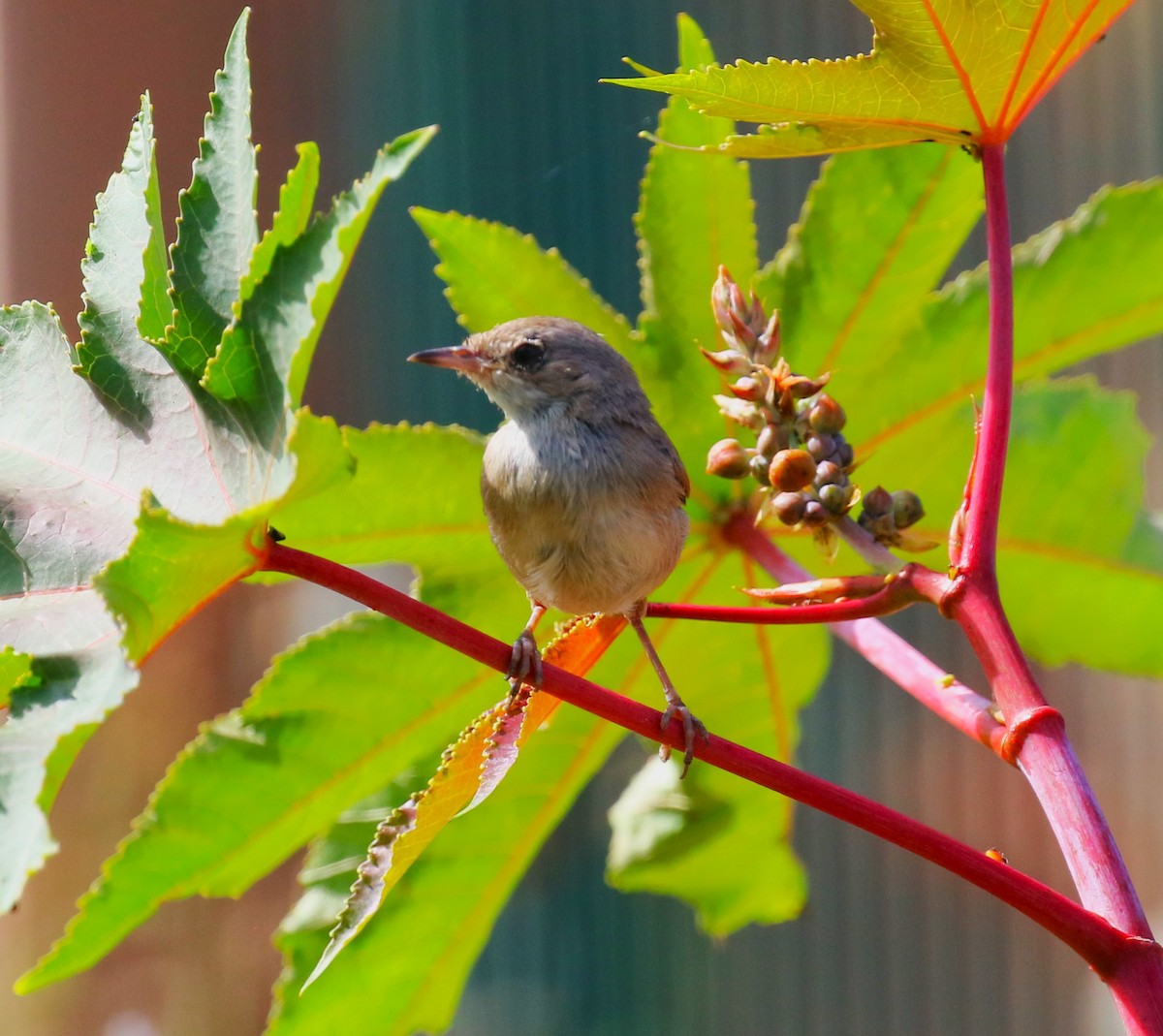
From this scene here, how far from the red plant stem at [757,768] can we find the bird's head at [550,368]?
63 cm

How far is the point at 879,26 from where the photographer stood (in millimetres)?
892

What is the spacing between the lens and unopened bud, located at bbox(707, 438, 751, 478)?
101cm

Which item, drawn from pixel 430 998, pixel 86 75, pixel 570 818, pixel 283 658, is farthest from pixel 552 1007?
pixel 86 75

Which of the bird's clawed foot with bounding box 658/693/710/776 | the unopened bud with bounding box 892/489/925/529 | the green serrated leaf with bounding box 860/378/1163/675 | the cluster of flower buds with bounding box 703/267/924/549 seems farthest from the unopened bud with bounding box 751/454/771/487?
the green serrated leaf with bounding box 860/378/1163/675

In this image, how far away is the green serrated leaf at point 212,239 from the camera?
80 cm

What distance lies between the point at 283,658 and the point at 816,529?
631 millimetres

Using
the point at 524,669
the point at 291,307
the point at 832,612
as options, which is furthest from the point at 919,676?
the point at 291,307

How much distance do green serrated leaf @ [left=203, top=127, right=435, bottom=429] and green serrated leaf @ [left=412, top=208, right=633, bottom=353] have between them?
1.94ft

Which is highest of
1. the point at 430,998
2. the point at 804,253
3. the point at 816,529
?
the point at 804,253

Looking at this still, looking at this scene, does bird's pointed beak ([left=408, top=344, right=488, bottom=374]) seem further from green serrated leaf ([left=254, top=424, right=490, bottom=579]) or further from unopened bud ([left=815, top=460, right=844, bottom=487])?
unopened bud ([left=815, top=460, right=844, bottom=487])

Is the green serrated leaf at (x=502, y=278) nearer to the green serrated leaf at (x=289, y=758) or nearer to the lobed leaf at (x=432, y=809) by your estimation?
the green serrated leaf at (x=289, y=758)

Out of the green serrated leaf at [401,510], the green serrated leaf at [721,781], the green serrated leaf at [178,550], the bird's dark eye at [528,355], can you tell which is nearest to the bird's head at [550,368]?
the bird's dark eye at [528,355]

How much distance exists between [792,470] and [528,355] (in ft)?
1.99

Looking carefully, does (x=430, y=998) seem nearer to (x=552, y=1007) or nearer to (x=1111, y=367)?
(x=552, y=1007)
